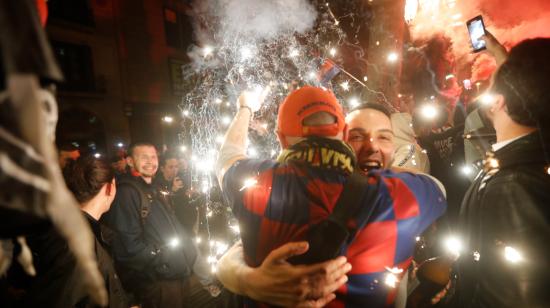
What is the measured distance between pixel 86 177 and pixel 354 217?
9.40ft

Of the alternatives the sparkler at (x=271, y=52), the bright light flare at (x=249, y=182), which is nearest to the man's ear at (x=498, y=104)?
the bright light flare at (x=249, y=182)

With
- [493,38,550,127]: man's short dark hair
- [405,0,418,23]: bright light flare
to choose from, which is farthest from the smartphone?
[405,0,418,23]: bright light flare

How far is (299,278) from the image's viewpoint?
174 centimetres

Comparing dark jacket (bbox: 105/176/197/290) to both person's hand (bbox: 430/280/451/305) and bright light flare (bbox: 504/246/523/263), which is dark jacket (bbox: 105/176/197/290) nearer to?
person's hand (bbox: 430/280/451/305)

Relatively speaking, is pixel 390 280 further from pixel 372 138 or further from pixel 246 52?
pixel 246 52

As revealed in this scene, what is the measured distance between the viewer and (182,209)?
562cm

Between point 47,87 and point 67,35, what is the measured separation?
20.0m

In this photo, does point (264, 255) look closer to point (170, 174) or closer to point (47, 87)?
point (47, 87)

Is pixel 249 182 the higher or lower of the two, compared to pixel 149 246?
higher

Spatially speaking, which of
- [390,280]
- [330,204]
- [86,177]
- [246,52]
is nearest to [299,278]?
[330,204]

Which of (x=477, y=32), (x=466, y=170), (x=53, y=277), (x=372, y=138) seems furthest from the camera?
(x=466, y=170)

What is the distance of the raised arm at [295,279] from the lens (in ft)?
5.57

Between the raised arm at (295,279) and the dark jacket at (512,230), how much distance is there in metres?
1.00

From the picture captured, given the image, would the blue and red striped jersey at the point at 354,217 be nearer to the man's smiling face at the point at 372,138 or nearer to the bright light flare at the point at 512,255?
the bright light flare at the point at 512,255
